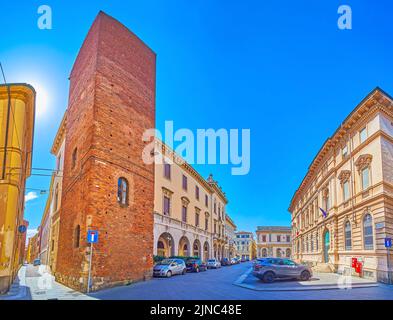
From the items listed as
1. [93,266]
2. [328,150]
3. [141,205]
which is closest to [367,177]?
[328,150]

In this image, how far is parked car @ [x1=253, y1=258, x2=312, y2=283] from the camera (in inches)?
821

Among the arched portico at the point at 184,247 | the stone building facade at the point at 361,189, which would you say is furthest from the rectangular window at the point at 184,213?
the stone building facade at the point at 361,189

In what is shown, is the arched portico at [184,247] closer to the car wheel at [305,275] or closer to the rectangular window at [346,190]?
the rectangular window at [346,190]

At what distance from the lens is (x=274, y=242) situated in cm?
10562

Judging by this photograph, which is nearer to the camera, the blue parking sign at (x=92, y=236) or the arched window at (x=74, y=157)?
the blue parking sign at (x=92, y=236)

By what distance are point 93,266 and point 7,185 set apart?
5.07m

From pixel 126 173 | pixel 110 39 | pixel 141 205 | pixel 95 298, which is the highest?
pixel 110 39

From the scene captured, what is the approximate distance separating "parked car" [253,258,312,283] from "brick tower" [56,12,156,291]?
659 centimetres

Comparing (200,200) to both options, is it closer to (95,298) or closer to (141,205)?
(141,205)

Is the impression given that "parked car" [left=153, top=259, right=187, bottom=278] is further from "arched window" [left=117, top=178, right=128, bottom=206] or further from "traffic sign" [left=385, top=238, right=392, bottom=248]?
"traffic sign" [left=385, top=238, right=392, bottom=248]

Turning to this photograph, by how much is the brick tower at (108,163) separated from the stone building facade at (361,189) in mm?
13307

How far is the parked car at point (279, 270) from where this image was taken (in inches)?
821
